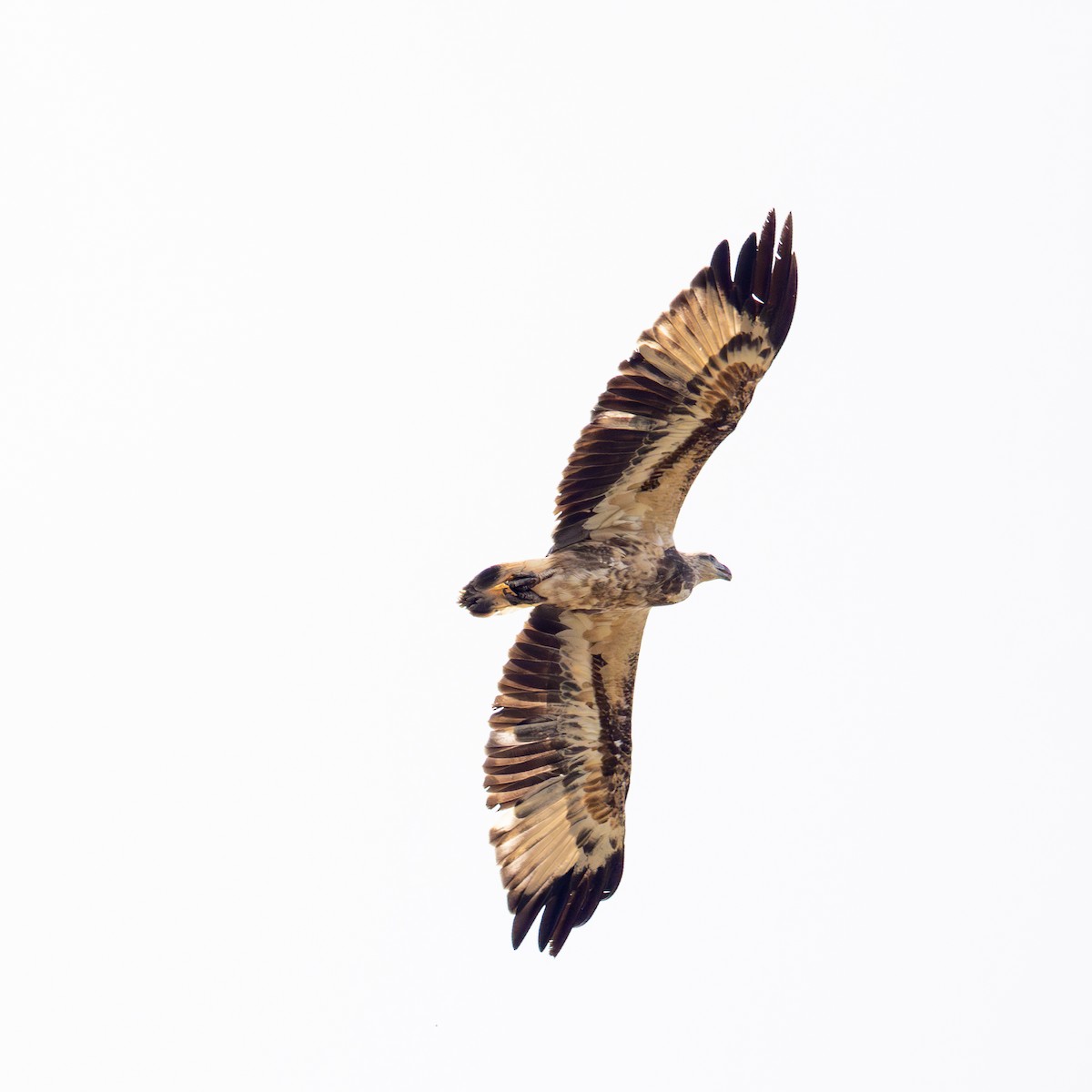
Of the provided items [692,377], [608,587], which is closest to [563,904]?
[608,587]

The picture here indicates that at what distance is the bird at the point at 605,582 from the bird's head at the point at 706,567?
0.04 ft

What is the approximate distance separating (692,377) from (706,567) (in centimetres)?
183

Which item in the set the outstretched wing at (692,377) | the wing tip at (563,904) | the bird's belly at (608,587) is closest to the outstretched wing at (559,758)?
the wing tip at (563,904)

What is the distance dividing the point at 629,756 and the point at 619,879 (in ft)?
3.37

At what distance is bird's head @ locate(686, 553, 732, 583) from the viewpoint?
1402 centimetres

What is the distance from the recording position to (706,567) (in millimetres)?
14078

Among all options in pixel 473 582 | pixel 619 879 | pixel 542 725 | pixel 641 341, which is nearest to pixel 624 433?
pixel 641 341

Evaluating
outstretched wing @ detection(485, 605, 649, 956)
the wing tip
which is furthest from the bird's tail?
the wing tip

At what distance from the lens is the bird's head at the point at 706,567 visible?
14.0 meters

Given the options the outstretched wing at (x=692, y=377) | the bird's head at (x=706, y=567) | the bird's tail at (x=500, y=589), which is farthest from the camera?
the bird's head at (x=706, y=567)

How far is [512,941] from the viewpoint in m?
14.0

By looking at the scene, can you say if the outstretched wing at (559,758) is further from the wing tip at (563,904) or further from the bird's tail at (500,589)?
the bird's tail at (500,589)

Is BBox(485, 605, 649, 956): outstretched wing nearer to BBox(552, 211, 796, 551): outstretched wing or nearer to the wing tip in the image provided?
the wing tip

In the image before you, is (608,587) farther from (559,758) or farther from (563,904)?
(563,904)
